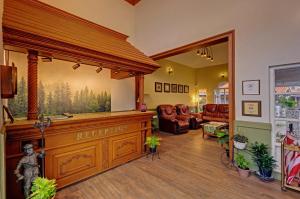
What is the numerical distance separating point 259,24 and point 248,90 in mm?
1212

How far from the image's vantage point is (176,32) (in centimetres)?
418

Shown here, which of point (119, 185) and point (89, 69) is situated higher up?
point (89, 69)

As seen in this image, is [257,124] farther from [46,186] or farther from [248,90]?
[46,186]

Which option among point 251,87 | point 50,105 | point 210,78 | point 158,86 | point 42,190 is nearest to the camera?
point 42,190

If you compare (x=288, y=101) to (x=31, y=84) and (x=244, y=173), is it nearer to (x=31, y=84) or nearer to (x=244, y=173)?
(x=244, y=173)

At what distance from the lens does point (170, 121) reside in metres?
6.36

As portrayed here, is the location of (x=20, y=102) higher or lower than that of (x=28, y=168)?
higher

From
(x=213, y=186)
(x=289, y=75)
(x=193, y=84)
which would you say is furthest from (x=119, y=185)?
(x=193, y=84)

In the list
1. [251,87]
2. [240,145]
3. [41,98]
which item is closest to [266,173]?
[240,145]

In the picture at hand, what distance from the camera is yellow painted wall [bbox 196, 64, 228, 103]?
875 cm

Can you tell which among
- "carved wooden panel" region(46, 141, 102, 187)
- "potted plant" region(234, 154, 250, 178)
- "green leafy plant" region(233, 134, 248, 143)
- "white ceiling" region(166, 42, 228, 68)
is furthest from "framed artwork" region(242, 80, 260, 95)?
"white ceiling" region(166, 42, 228, 68)

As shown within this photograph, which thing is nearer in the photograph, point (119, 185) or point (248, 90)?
point (119, 185)

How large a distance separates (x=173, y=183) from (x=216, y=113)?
20.2 ft

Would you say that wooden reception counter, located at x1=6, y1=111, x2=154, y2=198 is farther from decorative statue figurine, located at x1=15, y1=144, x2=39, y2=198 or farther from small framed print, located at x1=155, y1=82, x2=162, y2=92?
small framed print, located at x1=155, y1=82, x2=162, y2=92
